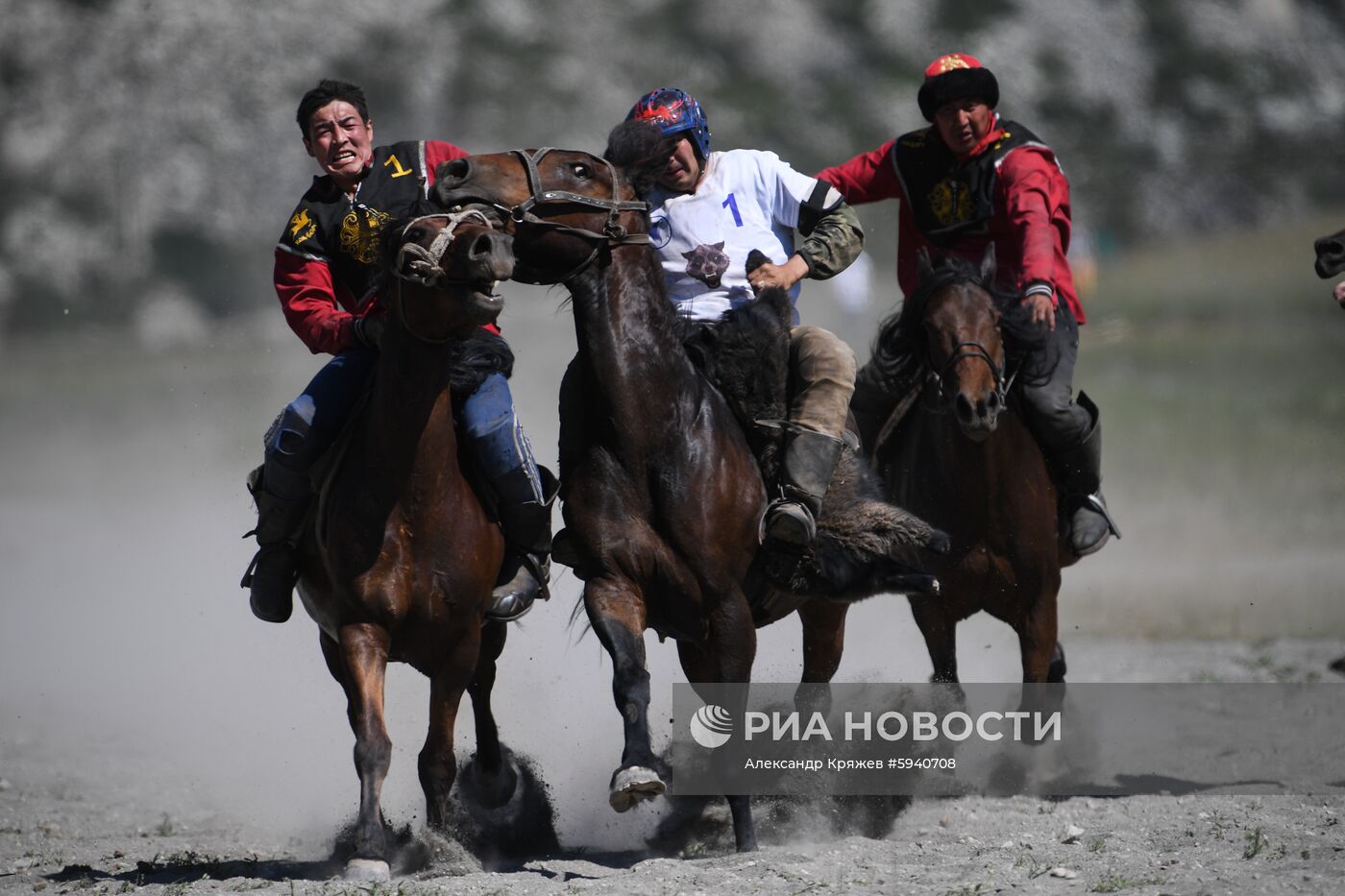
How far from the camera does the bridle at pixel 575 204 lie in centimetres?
557

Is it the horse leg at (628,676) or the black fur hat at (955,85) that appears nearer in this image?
the horse leg at (628,676)

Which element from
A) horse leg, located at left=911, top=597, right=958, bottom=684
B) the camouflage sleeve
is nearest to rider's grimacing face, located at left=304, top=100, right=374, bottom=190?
the camouflage sleeve

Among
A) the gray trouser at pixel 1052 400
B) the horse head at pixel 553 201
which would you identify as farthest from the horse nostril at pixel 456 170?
the gray trouser at pixel 1052 400

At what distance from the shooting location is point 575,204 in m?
5.67

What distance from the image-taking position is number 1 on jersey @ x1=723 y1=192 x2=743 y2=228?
6.38 metres

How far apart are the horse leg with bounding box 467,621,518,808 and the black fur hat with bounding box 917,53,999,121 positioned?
2.89 meters

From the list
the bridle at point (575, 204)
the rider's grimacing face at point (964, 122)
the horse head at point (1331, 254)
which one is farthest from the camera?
the rider's grimacing face at point (964, 122)

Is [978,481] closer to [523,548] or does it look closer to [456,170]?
[523,548]

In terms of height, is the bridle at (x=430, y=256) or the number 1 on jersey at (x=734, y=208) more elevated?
the number 1 on jersey at (x=734, y=208)

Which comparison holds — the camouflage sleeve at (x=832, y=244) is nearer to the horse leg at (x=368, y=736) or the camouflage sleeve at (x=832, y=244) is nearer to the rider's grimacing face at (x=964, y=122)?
the rider's grimacing face at (x=964, y=122)

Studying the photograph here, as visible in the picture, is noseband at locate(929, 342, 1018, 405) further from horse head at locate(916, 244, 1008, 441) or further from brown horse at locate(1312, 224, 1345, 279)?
brown horse at locate(1312, 224, 1345, 279)

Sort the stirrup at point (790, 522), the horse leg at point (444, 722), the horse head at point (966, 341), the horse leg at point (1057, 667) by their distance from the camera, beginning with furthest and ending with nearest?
the horse leg at point (1057, 667)
the horse head at point (966, 341)
the horse leg at point (444, 722)
the stirrup at point (790, 522)

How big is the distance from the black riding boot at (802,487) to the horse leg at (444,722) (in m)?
1.13

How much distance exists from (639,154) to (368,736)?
212 cm
